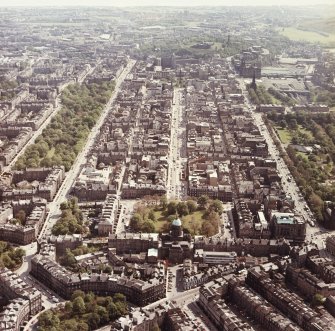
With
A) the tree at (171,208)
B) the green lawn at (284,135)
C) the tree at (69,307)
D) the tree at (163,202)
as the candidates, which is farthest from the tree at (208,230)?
the green lawn at (284,135)

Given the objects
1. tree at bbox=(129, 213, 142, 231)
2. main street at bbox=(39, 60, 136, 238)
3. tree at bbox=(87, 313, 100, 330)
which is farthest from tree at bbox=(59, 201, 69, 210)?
tree at bbox=(87, 313, 100, 330)

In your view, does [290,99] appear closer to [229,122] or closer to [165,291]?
[229,122]

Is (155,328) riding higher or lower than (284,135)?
higher

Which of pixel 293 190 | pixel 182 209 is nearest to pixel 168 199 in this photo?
pixel 182 209

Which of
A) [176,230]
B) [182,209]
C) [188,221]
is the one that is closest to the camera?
[176,230]

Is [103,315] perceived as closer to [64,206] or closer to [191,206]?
[64,206]

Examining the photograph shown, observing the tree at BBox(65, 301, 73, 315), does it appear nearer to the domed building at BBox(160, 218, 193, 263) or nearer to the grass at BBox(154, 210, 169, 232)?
the domed building at BBox(160, 218, 193, 263)

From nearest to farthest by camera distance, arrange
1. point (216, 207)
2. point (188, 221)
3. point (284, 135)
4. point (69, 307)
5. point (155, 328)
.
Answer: point (155, 328) < point (69, 307) < point (188, 221) < point (216, 207) < point (284, 135)

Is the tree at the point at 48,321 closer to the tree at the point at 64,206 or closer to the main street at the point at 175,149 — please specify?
the tree at the point at 64,206

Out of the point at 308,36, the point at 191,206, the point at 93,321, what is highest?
the point at 308,36
